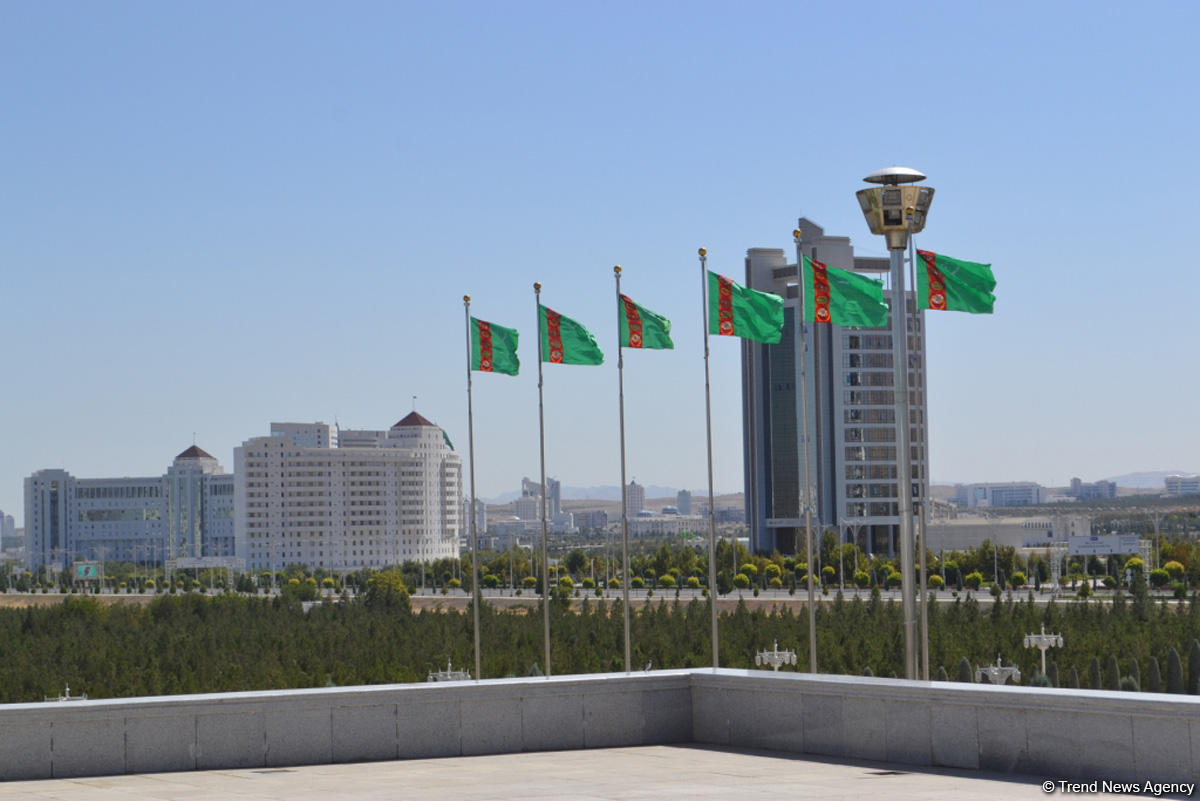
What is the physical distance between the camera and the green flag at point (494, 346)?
31078mm

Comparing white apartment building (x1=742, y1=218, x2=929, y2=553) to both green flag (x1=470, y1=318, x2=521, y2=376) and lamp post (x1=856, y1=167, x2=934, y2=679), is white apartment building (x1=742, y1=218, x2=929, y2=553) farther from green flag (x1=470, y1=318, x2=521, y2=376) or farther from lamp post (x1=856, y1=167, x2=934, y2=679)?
lamp post (x1=856, y1=167, x2=934, y2=679)

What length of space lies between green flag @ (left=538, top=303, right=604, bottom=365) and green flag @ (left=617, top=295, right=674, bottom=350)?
140 centimetres

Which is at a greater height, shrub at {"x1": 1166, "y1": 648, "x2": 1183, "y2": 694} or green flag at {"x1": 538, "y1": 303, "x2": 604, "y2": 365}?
green flag at {"x1": 538, "y1": 303, "x2": 604, "y2": 365}

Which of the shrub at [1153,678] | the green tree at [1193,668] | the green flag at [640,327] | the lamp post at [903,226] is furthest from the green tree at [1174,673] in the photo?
the lamp post at [903,226]

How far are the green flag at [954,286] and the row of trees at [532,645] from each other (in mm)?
16522

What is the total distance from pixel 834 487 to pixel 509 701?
96.0 m

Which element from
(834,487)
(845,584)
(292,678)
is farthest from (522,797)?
(834,487)

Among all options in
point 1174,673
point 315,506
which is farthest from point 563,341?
point 315,506

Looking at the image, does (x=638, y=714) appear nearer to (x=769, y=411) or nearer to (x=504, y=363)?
(x=504, y=363)

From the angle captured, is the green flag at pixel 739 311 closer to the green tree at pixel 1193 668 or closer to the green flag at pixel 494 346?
the green flag at pixel 494 346

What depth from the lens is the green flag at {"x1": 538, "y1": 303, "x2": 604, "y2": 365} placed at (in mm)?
29484

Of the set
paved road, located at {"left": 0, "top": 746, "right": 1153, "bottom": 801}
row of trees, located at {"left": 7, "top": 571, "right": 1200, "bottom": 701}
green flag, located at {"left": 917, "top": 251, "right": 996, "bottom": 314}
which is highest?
green flag, located at {"left": 917, "top": 251, "right": 996, "bottom": 314}

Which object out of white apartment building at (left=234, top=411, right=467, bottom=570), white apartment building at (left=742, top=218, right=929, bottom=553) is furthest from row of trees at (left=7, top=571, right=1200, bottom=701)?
white apartment building at (left=234, top=411, right=467, bottom=570)

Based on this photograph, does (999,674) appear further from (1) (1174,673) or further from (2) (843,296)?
(2) (843,296)
